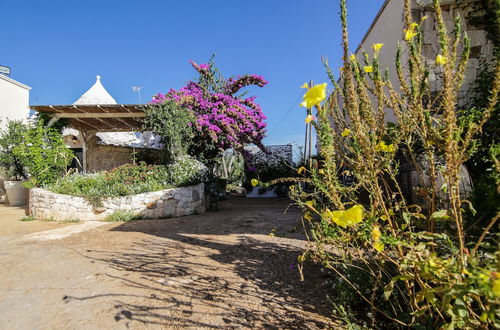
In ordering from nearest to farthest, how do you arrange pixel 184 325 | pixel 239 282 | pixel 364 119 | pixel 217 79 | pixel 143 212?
1. pixel 364 119
2. pixel 184 325
3. pixel 239 282
4. pixel 143 212
5. pixel 217 79

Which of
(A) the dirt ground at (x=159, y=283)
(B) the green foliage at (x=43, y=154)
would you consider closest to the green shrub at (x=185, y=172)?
(A) the dirt ground at (x=159, y=283)

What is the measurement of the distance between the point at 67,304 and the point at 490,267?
251cm

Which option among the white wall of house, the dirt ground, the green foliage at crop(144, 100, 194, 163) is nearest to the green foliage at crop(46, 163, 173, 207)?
the green foliage at crop(144, 100, 194, 163)

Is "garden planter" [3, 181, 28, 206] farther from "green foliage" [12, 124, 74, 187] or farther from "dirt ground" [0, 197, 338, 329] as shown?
"dirt ground" [0, 197, 338, 329]

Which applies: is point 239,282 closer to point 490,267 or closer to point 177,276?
point 177,276

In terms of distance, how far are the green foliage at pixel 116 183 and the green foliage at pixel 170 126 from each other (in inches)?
23.7

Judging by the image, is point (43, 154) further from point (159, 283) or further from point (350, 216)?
point (350, 216)

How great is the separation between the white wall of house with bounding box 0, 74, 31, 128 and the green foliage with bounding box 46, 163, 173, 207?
10018 mm

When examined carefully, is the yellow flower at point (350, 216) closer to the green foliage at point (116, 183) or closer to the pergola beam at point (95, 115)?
the green foliage at point (116, 183)

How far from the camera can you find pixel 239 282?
220 cm

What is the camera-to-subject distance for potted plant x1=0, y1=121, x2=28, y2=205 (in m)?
8.36

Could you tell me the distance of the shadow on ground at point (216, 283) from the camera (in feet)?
5.52

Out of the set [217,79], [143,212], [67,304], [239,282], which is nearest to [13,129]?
[143,212]

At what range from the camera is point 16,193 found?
28.2 ft
